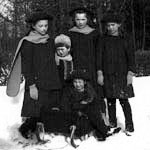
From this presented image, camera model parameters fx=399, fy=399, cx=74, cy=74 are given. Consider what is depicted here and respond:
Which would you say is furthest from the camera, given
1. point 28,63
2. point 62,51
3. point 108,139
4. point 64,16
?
point 64,16

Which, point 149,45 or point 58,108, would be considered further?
point 149,45

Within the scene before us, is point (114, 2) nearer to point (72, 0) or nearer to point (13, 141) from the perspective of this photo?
point (72, 0)

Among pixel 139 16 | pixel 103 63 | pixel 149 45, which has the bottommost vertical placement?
pixel 149 45

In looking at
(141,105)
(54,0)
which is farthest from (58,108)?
(54,0)

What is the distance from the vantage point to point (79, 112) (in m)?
4.84

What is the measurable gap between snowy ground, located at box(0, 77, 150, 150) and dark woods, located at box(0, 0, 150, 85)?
4.32 ft

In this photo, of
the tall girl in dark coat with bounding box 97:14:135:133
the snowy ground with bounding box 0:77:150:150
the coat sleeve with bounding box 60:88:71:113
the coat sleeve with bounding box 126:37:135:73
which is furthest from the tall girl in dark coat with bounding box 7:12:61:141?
the coat sleeve with bounding box 126:37:135:73

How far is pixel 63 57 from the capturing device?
4.74m

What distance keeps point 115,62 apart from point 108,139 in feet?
3.08

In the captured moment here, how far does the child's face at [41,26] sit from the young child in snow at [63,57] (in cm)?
19

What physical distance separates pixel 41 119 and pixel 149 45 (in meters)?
19.0

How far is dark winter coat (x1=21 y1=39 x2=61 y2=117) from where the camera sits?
15.1ft

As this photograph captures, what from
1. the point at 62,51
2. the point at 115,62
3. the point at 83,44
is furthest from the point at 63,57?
the point at 115,62

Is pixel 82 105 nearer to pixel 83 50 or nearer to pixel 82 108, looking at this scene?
pixel 82 108
